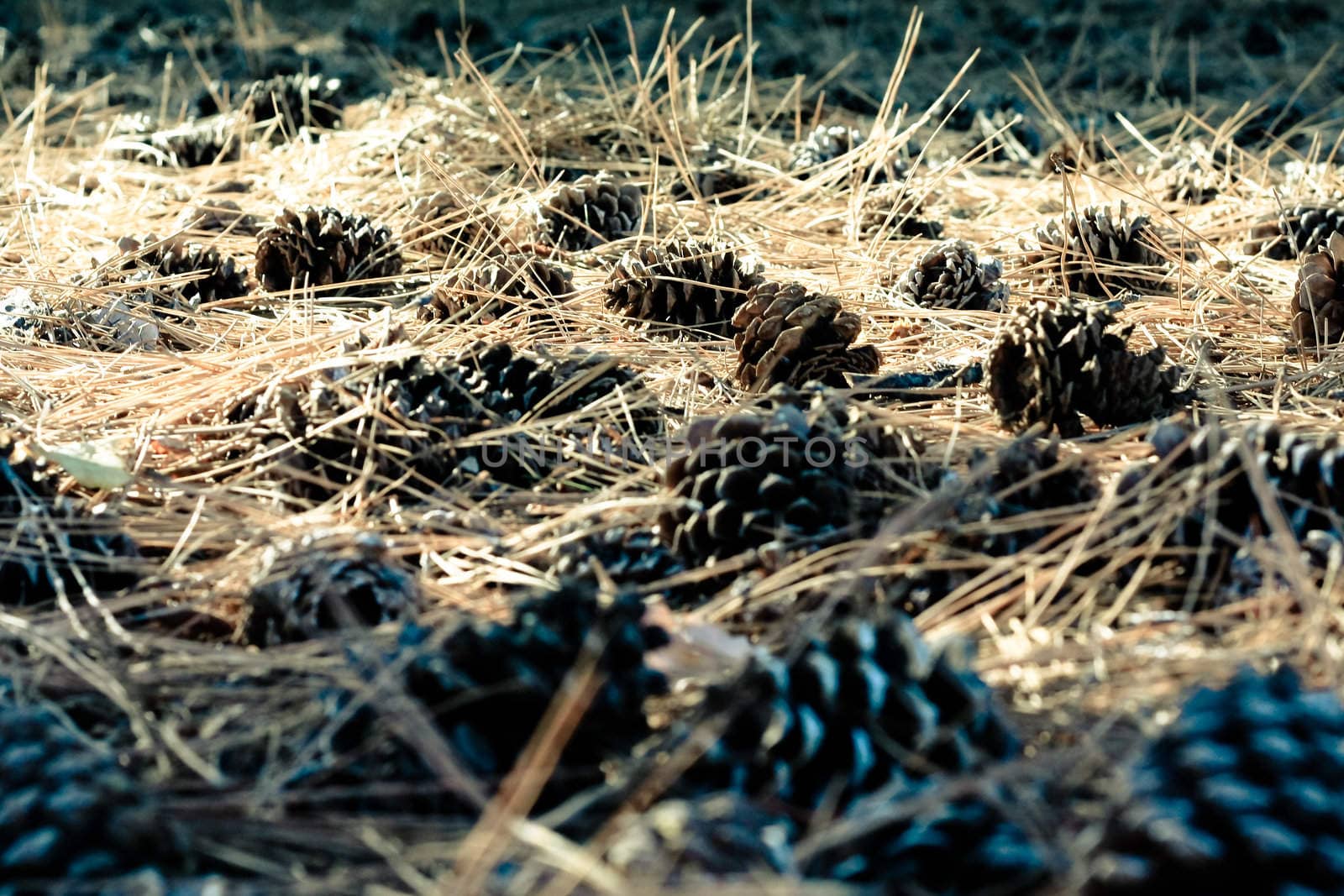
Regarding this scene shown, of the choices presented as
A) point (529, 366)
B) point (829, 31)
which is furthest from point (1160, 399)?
point (829, 31)

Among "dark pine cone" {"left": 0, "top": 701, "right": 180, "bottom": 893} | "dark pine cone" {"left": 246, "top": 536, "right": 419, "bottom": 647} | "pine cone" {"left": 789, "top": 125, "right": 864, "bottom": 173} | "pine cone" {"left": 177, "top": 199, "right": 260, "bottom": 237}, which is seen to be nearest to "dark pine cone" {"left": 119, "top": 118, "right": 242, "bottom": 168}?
"pine cone" {"left": 177, "top": 199, "right": 260, "bottom": 237}

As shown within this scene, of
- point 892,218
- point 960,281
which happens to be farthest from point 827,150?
point 960,281

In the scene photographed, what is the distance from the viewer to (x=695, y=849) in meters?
0.94

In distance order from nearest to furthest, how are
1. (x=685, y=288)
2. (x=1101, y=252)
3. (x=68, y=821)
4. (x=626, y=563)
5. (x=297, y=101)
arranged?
(x=68, y=821) < (x=626, y=563) < (x=685, y=288) < (x=1101, y=252) < (x=297, y=101)

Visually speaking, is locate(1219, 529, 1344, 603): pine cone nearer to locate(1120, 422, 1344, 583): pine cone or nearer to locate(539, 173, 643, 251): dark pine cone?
locate(1120, 422, 1344, 583): pine cone

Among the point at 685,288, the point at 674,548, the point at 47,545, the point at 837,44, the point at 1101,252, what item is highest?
the point at 837,44

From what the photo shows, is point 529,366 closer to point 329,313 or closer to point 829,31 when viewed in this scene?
point 329,313

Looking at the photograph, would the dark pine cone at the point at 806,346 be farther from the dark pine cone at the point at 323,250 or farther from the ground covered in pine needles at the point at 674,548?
the dark pine cone at the point at 323,250

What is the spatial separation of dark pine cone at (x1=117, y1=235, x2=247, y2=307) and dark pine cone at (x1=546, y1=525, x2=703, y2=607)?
4.49 ft

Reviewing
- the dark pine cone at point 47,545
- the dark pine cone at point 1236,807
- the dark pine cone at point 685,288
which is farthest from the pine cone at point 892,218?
the dark pine cone at point 1236,807

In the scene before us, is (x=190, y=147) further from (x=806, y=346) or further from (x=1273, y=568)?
(x=1273, y=568)

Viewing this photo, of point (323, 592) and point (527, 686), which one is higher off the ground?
point (527, 686)

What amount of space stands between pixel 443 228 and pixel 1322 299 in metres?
1.81

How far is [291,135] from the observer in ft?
13.9
